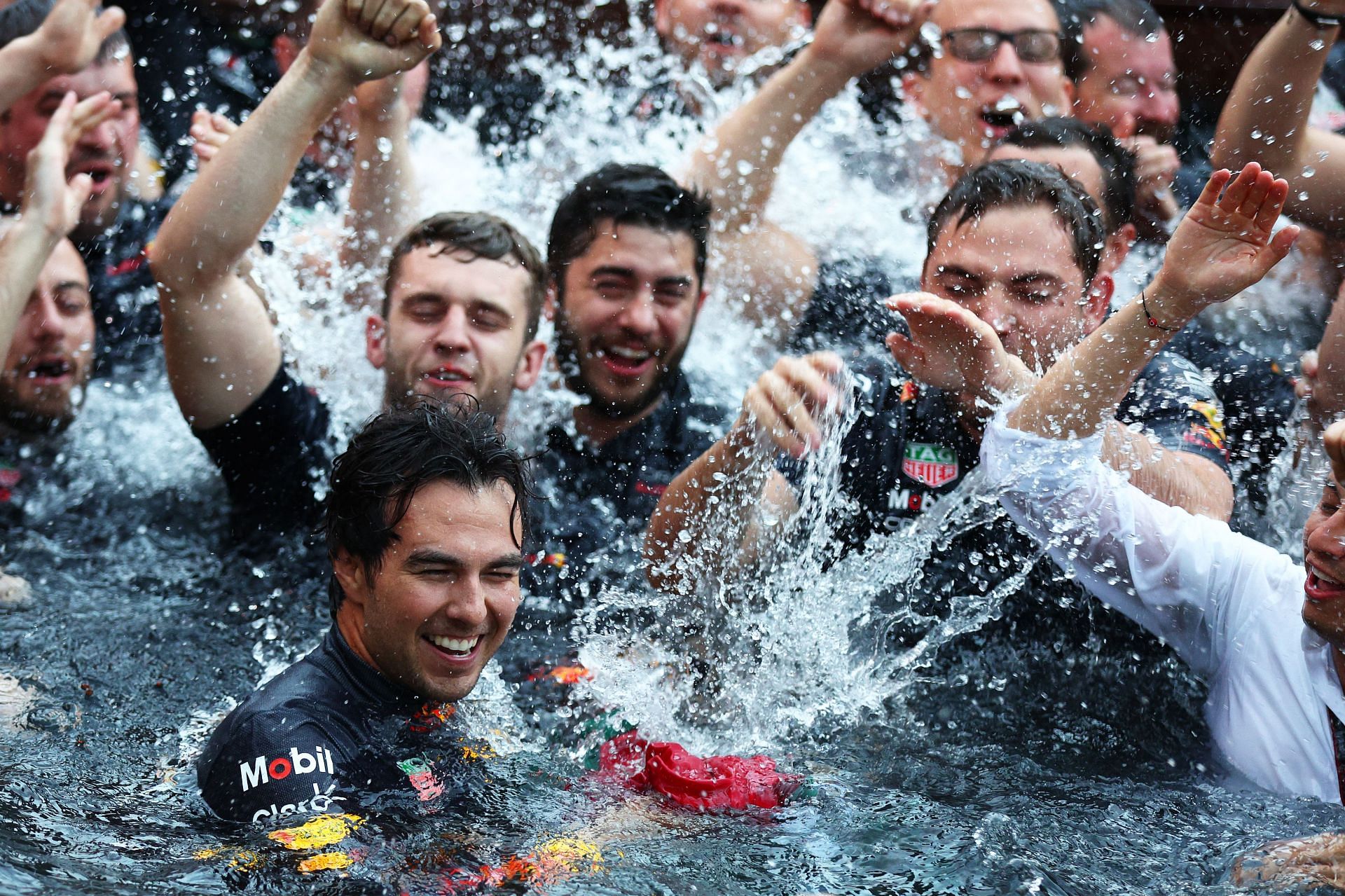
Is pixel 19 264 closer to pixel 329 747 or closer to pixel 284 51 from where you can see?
pixel 284 51

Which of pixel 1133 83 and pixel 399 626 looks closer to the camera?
pixel 399 626

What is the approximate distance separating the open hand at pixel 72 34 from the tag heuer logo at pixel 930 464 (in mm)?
2794

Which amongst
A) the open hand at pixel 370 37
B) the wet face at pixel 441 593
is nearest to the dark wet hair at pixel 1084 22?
the open hand at pixel 370 37

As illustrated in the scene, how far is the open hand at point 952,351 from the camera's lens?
2816 mm

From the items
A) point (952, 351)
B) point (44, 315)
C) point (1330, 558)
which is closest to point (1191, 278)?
point (952, 351)

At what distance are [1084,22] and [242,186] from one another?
2.92m

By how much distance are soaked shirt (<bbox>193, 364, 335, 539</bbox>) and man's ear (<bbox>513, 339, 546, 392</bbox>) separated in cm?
55

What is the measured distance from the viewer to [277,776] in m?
2.42

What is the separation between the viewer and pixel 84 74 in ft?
14.8

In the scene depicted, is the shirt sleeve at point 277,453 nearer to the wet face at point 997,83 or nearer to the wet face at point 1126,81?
the wet face at point 997,83

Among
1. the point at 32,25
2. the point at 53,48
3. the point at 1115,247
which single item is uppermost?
the point at 32,25

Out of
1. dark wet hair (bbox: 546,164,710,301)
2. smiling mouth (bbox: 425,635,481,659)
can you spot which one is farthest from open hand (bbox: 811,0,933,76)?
smiling mouth (bbox: 425,635,481,659)

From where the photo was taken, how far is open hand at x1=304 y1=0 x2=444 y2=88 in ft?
11.1

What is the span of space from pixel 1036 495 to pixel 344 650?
145cm
